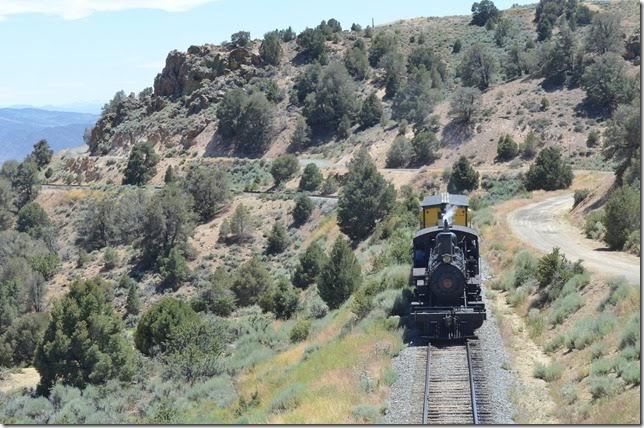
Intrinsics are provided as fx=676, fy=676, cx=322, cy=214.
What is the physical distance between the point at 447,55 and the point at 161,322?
7926 cm

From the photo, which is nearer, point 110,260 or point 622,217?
point 622,217

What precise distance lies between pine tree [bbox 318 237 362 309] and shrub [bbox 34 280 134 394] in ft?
34.5

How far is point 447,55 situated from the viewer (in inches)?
4031

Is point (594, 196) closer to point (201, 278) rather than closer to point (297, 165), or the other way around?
point (201, 278)

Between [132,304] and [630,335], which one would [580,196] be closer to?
[630,335]

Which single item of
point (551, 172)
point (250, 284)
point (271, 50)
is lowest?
point (250, 284)

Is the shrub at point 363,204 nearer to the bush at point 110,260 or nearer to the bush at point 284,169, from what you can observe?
the bush at point 284,169

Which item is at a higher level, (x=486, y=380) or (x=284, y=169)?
(x=284, y=169)

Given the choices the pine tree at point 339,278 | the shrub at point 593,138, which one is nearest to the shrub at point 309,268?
the pine tree at point 339,278

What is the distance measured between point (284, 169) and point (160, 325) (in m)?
44.6

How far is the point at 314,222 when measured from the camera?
65688mm

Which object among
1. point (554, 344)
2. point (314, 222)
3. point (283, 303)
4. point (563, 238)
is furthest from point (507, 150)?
point (554, 344)

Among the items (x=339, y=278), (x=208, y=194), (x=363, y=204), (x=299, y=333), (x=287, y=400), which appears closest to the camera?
(x=287, y=400)

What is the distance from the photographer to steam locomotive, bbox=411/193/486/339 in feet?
70.6
